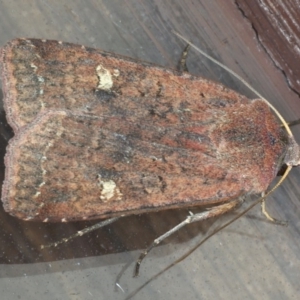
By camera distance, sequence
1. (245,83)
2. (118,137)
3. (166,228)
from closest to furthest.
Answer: (118,137) < (245,83) < (166,228)

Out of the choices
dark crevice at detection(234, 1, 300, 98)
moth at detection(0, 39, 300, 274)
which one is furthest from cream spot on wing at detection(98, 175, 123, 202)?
dark crevice at detection(234, 1, 300, 98)

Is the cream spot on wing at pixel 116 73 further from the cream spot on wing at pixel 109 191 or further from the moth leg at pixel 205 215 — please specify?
Answer: the moth leg at pixel 205 215

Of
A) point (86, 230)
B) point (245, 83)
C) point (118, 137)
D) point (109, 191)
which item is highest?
point (245, 83)

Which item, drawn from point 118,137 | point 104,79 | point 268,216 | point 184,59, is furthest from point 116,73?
point 268,216

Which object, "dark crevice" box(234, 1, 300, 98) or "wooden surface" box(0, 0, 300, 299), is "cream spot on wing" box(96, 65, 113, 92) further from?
"dark crevice" box(234, 1, 300, 98)

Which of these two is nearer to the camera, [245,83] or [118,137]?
[118,137]

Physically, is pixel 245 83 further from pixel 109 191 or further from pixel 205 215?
pixel 109 191

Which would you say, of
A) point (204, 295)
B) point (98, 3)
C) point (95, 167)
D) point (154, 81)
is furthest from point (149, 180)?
Answer: point (98, 3)

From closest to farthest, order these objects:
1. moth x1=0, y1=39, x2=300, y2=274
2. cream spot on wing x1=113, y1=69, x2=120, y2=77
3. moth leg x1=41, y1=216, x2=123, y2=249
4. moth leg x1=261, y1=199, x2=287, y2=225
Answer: moth x1=0, y1=39, x2=300, y2=274
cream spot on wing x1=113, y1=69, x2=120, y2=77
moth leg x1=41, y1=216, x2=123, y2=249
moth leg x1=261, y1=199, x2=287, y2=225
